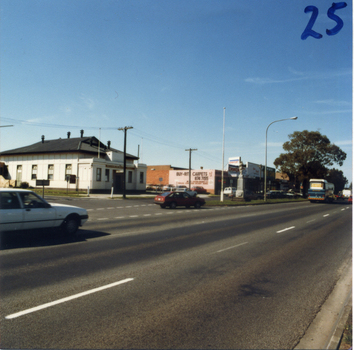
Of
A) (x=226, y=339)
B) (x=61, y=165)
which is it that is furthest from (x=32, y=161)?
(x=226, y=339)

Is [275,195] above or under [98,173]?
under

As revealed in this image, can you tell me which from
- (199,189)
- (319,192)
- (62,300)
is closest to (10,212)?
(62,300)

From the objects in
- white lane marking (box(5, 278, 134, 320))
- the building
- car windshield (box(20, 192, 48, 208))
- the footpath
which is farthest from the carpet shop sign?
white lane marking (box(5, 278, 134, 320))

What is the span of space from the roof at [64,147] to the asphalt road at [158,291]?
128 ft

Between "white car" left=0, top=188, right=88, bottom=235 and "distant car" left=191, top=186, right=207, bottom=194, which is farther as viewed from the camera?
"distant car" left=191, top=186, right=207, bottom=194

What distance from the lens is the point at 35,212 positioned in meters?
9.16

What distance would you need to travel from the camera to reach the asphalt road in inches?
151

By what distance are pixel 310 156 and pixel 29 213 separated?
5856cm

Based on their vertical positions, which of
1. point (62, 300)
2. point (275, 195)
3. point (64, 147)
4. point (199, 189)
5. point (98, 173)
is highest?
point (64, 147)

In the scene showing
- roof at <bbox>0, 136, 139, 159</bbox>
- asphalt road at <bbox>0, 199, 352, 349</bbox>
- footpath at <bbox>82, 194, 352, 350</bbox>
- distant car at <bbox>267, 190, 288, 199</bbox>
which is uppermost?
roof at <bbox>0, 136, 139, 159</bbox>

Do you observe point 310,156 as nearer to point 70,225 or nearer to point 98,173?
point 98,173

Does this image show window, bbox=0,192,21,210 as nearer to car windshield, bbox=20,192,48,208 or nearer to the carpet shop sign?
car windshield, bbox=20,192,48,208

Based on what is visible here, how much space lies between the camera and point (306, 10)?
3047mm

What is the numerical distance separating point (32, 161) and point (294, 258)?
49.7m
